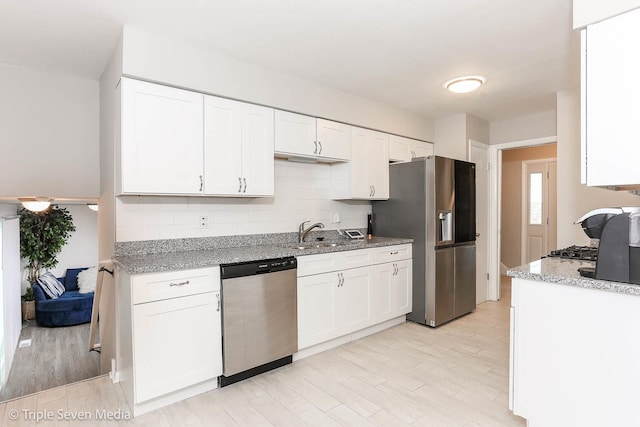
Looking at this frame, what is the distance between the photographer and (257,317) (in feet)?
8.21

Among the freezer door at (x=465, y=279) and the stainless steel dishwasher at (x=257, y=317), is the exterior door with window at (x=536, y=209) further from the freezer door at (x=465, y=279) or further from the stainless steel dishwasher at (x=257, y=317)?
the stainless steel dishwasher at (x=257, y=317)

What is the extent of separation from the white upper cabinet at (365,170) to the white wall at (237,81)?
0.15 metres

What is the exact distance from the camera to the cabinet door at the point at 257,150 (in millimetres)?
2844

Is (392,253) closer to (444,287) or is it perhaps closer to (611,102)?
(444,287)

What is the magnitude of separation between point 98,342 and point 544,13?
14.2 feet

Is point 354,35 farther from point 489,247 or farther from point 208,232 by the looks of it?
point 489,247

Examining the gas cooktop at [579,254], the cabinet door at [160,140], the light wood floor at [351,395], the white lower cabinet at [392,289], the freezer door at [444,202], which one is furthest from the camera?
the freezer door at [444,202]

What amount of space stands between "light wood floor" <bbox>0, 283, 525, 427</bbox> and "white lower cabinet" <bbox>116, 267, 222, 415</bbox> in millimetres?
137

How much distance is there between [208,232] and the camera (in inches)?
116

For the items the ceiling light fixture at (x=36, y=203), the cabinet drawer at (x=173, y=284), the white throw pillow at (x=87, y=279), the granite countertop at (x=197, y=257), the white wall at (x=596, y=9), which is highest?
the white wall at (x=596, y=9)

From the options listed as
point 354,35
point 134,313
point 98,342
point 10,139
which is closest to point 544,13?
point 354,35

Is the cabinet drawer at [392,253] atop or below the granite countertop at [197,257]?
below

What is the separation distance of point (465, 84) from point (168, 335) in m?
3.27

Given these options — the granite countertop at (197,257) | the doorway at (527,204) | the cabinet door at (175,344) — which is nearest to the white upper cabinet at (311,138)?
the granite countertop at (197,257)
